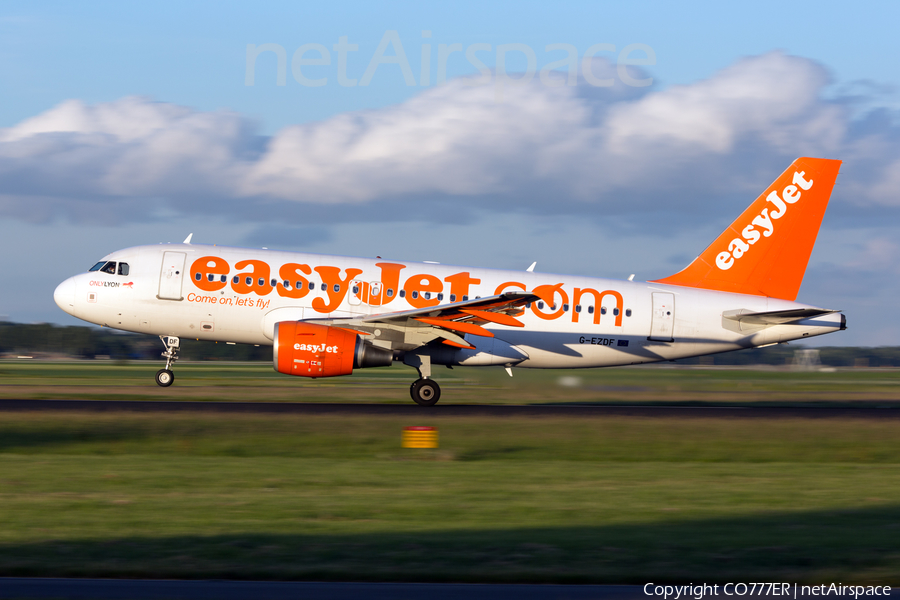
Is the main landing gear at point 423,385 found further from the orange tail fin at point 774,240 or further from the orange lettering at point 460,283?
the orange tail fin at point 774,240

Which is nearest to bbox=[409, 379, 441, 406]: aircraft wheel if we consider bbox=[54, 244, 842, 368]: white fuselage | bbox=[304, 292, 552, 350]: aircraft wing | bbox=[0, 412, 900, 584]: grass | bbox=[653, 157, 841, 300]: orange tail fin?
bbox=[54, 244, 842, 368]: white fuselage

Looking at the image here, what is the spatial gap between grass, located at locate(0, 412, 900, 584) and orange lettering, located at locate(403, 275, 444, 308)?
5431 millimetres

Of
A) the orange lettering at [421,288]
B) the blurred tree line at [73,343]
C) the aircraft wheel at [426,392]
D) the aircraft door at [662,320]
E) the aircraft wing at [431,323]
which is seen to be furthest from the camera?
the blurred tree line at [73,343]

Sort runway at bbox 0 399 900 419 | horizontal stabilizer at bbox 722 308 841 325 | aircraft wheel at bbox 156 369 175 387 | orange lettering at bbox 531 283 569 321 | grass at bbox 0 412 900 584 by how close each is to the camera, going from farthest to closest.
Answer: aircraft wheel at bbox 156 369 175 387
orange lettering at bbox 531 283 569 321
horizontal stabilizer at bbox 722 308 841 325
runway at bbox 0 399 900 419
grass at bbox 0 412 900 584

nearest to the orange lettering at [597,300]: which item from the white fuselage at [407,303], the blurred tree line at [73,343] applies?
the white fuselage at [407,303]

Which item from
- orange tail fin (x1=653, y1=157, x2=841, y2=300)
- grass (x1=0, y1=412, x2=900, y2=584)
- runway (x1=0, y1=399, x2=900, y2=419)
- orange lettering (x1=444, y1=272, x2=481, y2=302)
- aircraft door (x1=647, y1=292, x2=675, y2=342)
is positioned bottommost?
grass (x1=0, y1=412, x2=900, y2=584)

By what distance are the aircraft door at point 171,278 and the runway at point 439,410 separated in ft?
10.9

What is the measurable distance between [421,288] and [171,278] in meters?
7.59

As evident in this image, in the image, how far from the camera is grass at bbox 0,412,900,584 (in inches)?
369

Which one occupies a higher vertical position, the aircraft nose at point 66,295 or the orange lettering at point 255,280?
the orange lettering at point 255,280

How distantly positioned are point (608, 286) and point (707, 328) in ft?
11.6

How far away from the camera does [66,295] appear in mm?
27547

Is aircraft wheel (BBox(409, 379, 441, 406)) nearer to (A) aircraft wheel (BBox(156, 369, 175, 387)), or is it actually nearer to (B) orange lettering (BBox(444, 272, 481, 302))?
(B) orange lettering (BBox(444, 272, 481, 302))

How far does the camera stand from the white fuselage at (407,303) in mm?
26219
